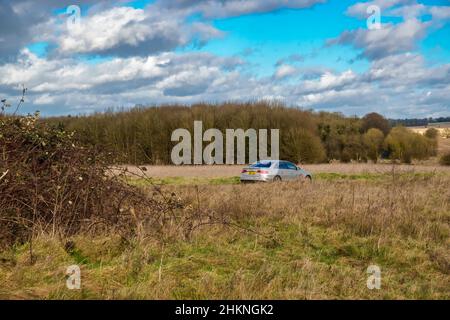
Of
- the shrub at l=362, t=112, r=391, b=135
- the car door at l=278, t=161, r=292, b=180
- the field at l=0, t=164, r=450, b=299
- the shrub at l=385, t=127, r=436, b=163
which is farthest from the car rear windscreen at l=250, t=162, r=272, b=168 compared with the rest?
the shrub at l=362, t=112, r=391, b=135

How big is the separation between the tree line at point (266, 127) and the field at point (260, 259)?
1173 inches

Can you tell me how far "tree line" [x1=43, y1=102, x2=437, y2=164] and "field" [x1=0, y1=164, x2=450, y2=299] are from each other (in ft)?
97.7

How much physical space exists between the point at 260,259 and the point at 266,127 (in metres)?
36.1

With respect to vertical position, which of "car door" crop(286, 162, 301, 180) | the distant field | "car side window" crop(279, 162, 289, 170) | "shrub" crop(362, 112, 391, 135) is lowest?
the distant field

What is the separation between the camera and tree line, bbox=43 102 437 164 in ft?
130

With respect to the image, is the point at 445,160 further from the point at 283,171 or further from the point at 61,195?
the point at 61,195

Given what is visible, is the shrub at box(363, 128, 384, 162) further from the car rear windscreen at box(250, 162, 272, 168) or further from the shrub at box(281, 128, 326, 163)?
the car rear windscreen at box(250, 162, 272, 168)

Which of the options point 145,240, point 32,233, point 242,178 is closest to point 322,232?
Result: point 145,240

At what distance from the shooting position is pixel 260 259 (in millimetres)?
5930

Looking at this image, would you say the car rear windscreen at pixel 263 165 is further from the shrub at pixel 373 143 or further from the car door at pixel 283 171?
the shrub at pixel 373 143

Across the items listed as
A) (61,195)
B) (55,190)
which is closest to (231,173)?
(55,190)

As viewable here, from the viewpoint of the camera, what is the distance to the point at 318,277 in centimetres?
508

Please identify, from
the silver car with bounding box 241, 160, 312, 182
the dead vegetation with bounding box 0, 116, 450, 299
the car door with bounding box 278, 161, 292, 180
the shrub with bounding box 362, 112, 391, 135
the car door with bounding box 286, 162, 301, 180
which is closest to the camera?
the dead vegetation with bounding box 0, 116, 450, 299
